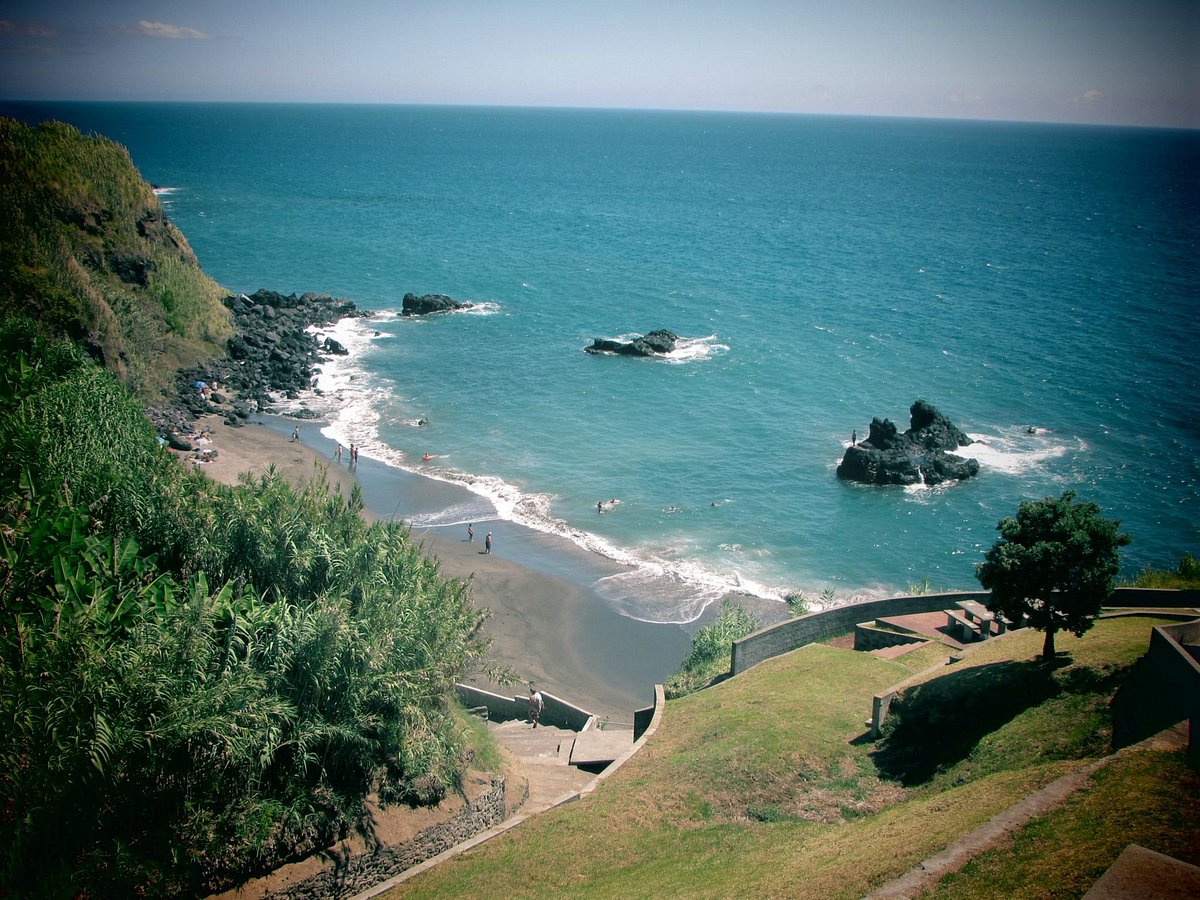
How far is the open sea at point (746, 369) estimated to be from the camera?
143 ft

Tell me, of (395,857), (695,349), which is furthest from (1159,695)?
(695,349)

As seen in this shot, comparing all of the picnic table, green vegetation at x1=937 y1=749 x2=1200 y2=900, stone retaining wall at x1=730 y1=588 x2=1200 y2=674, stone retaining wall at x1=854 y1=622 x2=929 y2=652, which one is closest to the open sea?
stone retaining wall at x1=730 y1=588 x2=1200 y2=674

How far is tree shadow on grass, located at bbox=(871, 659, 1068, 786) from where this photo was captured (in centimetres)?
1888

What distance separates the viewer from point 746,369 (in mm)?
66812

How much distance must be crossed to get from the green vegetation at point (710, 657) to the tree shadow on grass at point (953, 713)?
7.80m

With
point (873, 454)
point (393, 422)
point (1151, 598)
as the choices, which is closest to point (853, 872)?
point (1151, 598)

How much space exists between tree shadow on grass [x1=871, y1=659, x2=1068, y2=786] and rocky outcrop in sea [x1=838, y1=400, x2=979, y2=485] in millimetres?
28274

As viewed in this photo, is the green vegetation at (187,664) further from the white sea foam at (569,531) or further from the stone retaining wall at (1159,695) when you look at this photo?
the white sea foam at (569,531)

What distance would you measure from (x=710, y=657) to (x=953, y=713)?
10509 mm

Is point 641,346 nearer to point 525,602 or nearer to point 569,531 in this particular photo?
point 569,531

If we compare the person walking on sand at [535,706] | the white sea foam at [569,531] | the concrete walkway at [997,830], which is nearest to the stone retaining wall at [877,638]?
the white sea foam at [569,531]

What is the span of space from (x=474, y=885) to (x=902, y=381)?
55610 millimetres

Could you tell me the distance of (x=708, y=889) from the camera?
15117mm

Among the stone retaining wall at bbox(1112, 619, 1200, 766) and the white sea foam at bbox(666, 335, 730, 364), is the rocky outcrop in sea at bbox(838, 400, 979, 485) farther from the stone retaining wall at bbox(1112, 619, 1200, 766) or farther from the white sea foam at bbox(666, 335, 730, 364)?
the stone retaining wall at bbox(1112, 619, 1200, 766)
